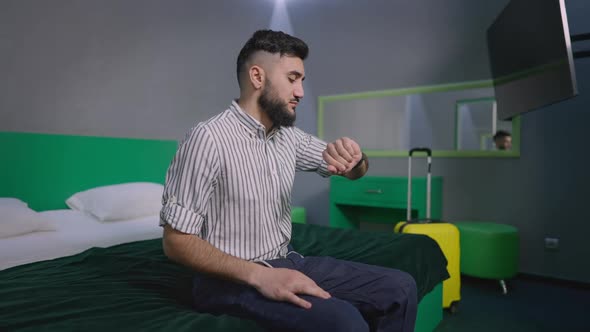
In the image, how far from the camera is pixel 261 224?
1111 mm

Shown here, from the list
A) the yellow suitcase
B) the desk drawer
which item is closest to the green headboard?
the desk drawer

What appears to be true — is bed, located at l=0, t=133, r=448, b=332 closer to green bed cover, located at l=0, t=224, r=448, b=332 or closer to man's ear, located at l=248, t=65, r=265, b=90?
green bed cover, located at l=0, t=224, r=448, b=332

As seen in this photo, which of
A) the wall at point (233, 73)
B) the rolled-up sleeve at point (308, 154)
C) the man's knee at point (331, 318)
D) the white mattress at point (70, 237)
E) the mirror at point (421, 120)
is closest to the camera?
the man's knee at point (331, 318)

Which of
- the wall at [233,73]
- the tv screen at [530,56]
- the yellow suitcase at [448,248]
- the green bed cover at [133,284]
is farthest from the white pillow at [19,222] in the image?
the tv screen at [530,56]

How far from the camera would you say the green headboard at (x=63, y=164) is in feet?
7.27

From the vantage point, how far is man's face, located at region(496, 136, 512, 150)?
3000mm

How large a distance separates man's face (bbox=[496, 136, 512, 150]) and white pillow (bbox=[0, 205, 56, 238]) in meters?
3.08

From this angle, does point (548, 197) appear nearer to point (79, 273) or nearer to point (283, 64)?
point (283, 64)

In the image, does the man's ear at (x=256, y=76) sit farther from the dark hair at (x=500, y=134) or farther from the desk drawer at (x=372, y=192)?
the dark hair at (x=500, y=134)

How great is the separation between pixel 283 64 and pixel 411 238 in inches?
42.0

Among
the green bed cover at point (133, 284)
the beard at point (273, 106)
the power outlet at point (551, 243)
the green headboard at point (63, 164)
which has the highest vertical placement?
the beard at point (273, 106)

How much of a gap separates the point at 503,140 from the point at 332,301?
2.68m

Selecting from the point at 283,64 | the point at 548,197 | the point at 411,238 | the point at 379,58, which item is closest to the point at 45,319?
the point at 283,64

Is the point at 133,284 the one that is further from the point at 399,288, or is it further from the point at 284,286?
the point at 399,288
